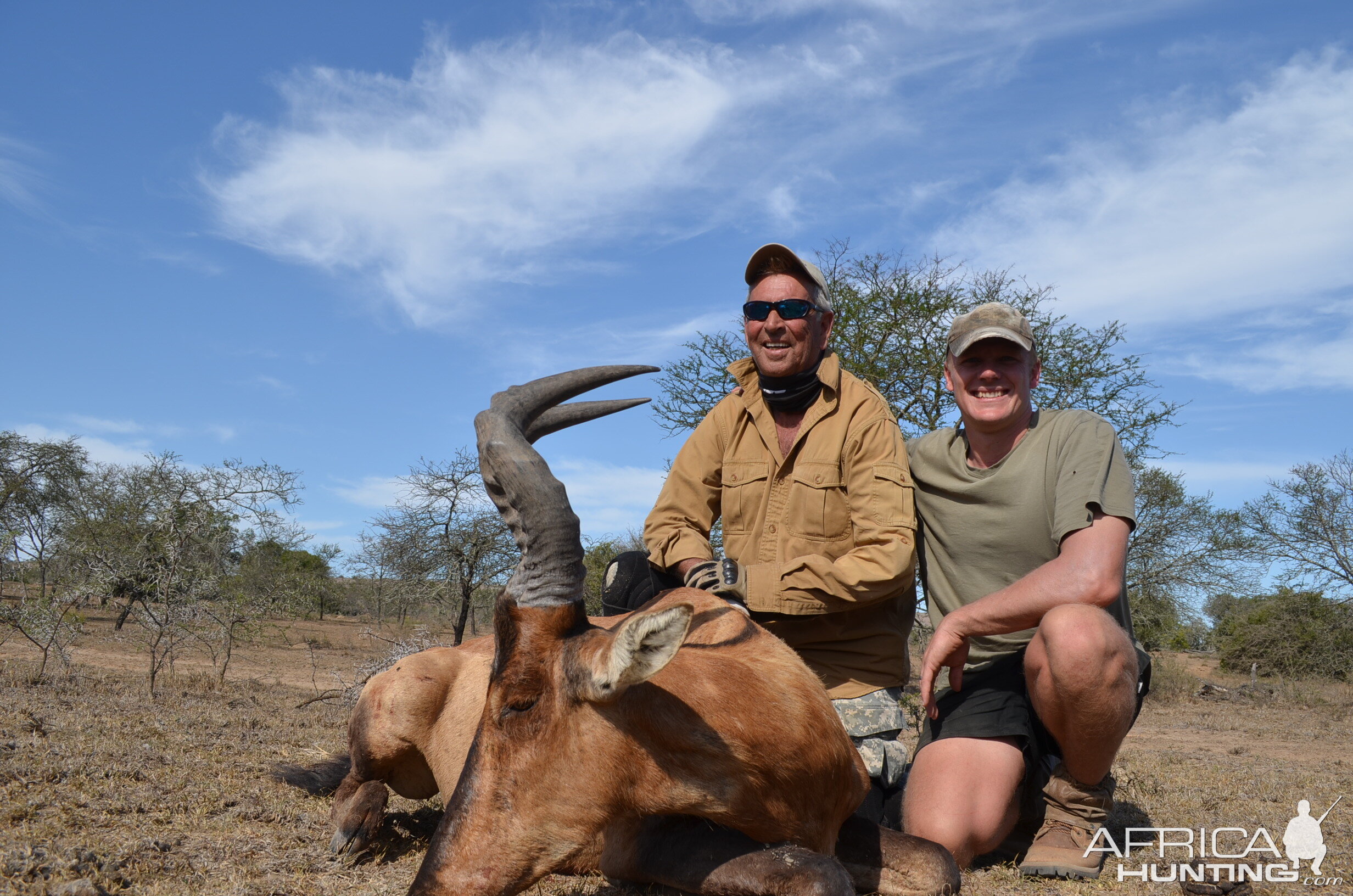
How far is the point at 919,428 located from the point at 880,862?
12.1 metres

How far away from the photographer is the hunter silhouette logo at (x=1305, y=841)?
4.36 meters

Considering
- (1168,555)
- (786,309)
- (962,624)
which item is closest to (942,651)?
(962,624)

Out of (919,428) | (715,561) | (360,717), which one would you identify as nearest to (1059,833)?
(715,561)

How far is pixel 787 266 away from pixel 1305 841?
390cm

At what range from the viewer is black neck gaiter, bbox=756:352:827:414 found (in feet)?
16.1

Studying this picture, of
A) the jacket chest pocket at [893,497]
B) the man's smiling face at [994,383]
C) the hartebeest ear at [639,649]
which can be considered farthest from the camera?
the man's smiling face at [994,383]

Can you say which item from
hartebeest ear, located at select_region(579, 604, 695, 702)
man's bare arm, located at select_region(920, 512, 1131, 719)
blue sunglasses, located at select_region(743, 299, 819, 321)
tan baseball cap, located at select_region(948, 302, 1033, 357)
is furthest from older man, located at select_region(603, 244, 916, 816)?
hartebeest ear, located at select_region(579, 604, 695, 702)

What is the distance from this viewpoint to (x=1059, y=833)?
4.23 metres

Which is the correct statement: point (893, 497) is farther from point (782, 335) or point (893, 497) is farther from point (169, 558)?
point (169, 558)

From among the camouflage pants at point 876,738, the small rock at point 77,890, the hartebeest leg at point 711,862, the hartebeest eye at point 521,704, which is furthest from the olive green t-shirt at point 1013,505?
the small rock at point 77,890

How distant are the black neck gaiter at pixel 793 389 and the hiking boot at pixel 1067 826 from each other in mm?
2151

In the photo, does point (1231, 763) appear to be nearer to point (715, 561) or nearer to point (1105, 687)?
point (1105, 687)

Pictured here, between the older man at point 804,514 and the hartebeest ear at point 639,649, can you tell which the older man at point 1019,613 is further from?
the hartebeest ear at point 639,649

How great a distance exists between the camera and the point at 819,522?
470cm
